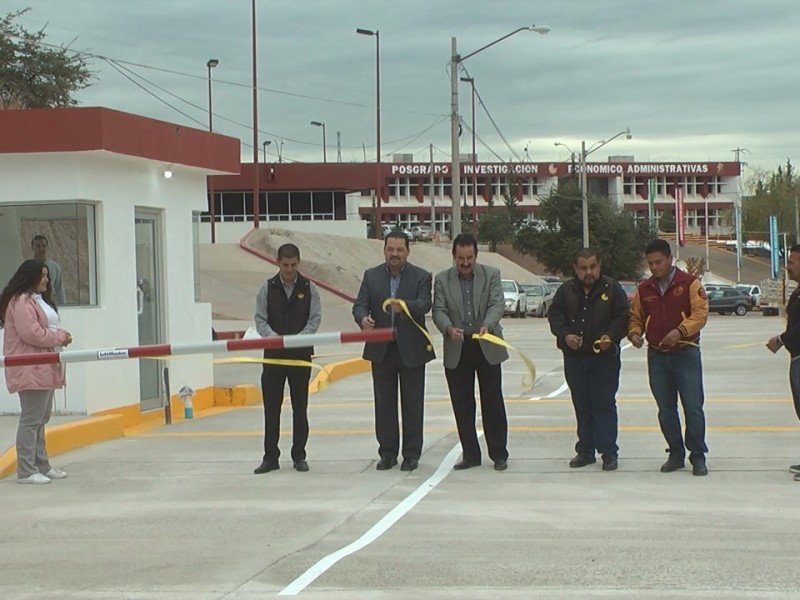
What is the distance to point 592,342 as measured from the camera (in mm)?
10742

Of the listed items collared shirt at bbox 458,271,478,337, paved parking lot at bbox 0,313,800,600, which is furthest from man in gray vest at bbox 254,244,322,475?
collared shirt at bbox 458,271,478,337

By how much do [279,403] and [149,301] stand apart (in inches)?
220

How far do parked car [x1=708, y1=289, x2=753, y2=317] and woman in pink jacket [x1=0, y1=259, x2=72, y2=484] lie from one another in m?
47.2

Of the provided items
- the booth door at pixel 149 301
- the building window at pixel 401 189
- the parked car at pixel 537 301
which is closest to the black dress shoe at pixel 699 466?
the booth door at pixel 149 301

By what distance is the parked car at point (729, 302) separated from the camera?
5559 cm

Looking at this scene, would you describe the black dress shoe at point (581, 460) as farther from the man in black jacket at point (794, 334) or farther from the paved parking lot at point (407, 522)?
the man in black jacket at point (794, 334)

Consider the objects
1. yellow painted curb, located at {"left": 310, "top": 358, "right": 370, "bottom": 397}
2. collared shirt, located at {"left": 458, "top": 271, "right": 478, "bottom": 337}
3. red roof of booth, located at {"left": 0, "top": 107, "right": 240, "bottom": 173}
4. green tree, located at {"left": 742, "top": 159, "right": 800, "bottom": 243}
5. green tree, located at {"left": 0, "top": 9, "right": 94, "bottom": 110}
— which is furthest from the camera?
green tree, located at {"left": 742, "top": 159, "right": 800, "bottom": 243}

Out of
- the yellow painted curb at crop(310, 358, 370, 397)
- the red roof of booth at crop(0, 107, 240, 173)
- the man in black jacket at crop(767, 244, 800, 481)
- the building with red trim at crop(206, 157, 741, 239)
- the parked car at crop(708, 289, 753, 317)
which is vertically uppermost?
the building with red trim at crop(206, 157, 741, 239)

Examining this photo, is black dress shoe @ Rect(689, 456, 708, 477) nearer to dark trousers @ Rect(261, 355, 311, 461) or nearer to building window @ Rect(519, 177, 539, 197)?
dark trousers @ Rect(261, 355, 311, 461)

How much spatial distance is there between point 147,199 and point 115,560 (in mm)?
8835

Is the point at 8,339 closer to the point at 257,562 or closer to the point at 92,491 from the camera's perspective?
the point at 92,491

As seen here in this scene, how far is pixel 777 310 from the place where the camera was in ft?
175

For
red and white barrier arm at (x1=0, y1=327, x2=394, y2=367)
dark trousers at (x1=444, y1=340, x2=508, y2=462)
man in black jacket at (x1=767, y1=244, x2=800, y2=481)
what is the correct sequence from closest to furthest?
red and white barrier arm at (x1=0, y1=327, x2=394, y2=367)
man in black jacket at (x1=767, y1=244, x2=800, y2=481)
dark trousers at (x1=444, y1=340, x2=508, y2=462)

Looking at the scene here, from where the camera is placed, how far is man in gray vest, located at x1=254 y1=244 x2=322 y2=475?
11188mm
